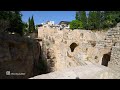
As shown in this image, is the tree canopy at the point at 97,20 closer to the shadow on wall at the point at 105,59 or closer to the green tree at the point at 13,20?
the green tree at the point at 13,20

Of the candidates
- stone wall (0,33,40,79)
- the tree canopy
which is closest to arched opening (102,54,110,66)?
stone wall (0,33,40,79)

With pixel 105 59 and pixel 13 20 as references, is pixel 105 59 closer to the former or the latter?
pixel 105 59

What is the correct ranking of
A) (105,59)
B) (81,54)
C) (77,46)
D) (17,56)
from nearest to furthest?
1. (105,59)
2. (81,54)
3. (17,56)
4. (77,46)

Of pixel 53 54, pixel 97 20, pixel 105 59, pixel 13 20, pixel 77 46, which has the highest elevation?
pixel 97 20

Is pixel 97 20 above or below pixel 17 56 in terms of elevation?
above

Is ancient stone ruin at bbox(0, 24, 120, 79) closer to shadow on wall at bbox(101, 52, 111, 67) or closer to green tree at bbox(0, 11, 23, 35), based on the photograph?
shadow on wall at bbox(101, 52, 111, 67)

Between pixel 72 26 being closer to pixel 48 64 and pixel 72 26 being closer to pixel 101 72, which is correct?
pixel 48 64

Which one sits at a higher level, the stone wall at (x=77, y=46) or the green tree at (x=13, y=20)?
the green tree at (x=13, y=20)

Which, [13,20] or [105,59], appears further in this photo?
[13,20]

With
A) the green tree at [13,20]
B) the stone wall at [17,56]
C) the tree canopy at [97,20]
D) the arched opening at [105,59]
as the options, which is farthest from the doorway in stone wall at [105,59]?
the tree canopy at [97,20]

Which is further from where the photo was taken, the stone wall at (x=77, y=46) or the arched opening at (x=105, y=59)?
the arched opening at (x=105, y=59)

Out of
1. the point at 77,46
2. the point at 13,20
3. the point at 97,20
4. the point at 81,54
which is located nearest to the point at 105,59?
the point at 81,54
